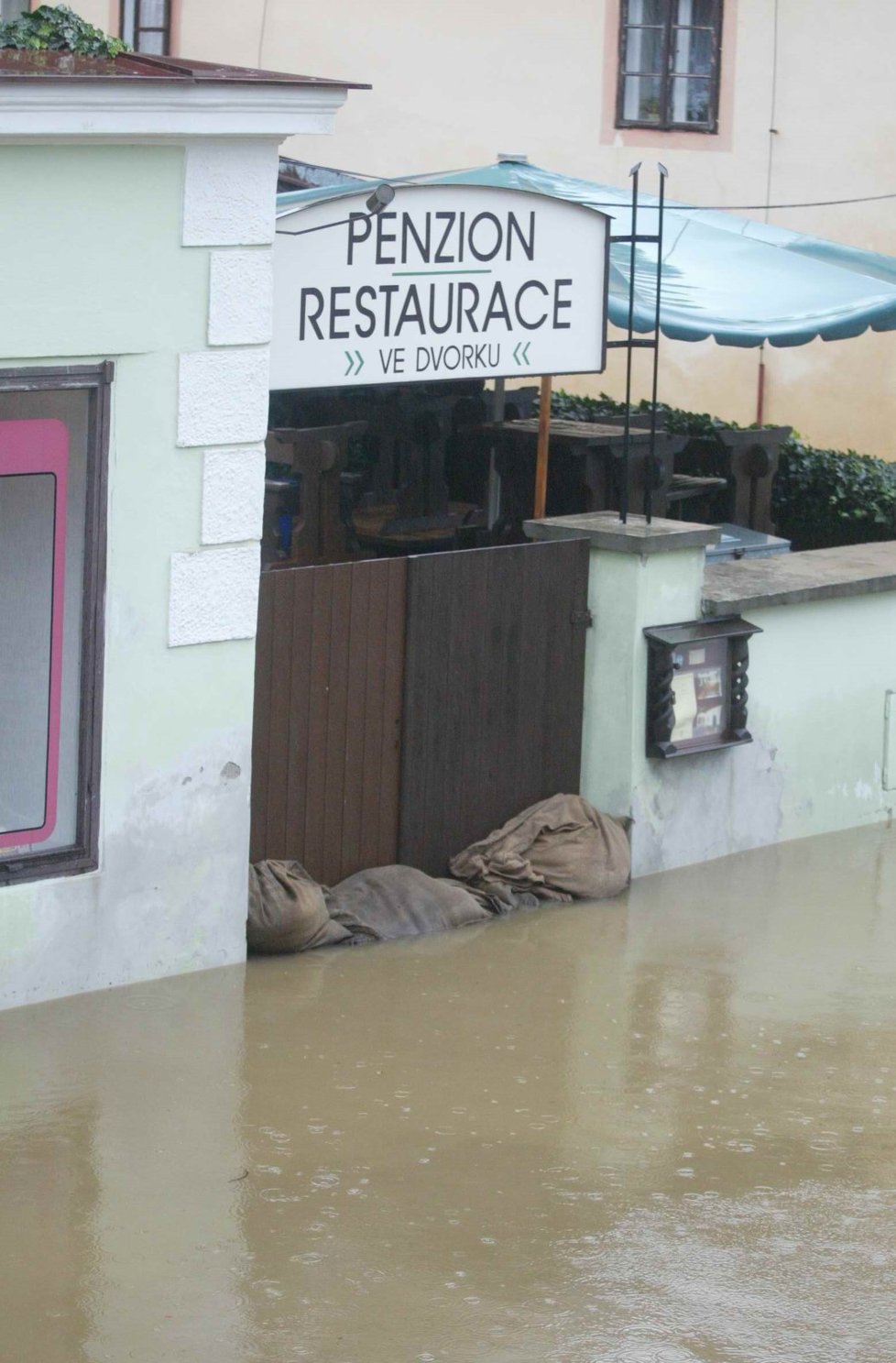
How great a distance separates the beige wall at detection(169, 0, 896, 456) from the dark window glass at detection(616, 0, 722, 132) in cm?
14

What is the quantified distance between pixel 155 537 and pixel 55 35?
176cm

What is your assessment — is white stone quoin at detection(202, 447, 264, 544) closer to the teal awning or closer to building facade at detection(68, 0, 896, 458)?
the teal awning

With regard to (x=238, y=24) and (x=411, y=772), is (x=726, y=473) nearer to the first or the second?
(x=411, y=772)

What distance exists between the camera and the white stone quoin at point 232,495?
733cm

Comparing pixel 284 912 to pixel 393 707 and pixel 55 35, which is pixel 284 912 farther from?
pixel 55 35

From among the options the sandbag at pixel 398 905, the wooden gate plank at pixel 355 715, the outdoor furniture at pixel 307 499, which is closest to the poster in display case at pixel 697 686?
the sandbag at pixel 398 905

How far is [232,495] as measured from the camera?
7.40 m

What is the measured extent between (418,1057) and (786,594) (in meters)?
3.46

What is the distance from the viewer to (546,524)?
30.0ft

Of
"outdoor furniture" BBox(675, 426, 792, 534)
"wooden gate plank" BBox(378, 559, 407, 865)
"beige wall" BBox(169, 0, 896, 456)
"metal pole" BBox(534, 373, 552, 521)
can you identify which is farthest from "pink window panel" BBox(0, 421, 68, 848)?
"beige wall" BBox(169, 0, 896, 456)

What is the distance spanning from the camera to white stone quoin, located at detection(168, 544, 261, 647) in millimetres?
7340

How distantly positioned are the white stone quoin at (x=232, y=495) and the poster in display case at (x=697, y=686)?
7.19 feet

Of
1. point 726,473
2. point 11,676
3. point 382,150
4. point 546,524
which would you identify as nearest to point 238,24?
point 382,150

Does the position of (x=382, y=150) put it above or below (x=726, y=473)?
above
